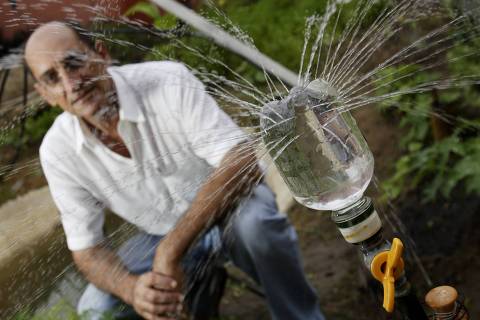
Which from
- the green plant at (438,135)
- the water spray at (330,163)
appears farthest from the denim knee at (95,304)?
the green plant at (438,135)

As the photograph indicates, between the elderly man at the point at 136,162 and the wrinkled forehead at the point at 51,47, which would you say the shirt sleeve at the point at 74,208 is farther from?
the wrinkled forehead at the point at 51,47

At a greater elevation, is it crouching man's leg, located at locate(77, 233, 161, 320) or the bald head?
the bald head

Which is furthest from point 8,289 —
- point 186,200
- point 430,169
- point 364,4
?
point 430,169

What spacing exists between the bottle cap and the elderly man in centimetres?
61

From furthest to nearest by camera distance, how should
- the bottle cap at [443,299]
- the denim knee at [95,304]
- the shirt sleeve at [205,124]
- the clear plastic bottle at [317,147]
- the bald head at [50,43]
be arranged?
the denim knee at [95,304]
the shirt sleeve at [205,124]
the bald head at [50,43]
the bottle cap at [443,299]
the clear plastic bottle at [317,147]

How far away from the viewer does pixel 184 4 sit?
6.67 ft

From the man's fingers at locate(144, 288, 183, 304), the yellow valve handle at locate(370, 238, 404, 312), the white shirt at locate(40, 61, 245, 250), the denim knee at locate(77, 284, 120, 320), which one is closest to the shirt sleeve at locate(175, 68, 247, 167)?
the white shirt at locate(40, 61, 245, 250)

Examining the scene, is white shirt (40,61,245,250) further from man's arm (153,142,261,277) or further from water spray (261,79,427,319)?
water spray (261,79,427,319)

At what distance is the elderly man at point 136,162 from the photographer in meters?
1.89

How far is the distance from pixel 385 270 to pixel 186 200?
81 cm

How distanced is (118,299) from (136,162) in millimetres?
625

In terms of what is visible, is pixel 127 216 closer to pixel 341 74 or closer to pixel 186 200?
pixel 186 200

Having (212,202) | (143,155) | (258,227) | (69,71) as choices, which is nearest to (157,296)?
(212,202)

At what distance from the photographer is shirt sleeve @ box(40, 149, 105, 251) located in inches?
76.2
